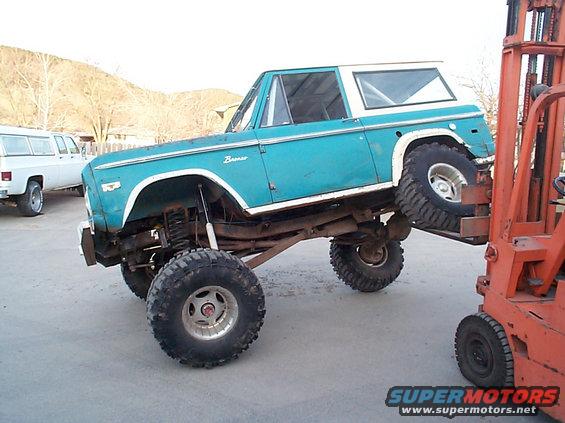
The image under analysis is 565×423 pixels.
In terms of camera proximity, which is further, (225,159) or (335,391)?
(225,159)

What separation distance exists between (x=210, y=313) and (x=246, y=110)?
2067 mm

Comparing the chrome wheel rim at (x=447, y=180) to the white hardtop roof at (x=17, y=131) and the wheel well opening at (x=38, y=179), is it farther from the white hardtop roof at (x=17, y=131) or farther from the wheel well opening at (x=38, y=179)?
the wheel well opening at (x=38, y=179)

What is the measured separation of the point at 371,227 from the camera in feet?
17.1

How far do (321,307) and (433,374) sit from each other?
1.75 meters

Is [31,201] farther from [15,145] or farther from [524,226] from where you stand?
[524,226]

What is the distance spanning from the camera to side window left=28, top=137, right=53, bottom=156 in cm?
1212

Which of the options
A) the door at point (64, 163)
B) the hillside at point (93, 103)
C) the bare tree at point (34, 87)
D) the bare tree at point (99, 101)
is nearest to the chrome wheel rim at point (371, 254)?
the door at point (64, 163)

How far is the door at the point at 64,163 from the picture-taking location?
13.3 metres

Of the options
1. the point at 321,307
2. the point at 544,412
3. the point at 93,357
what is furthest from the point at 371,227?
the point at 93,357

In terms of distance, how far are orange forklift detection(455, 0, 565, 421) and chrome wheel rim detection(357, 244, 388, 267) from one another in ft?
6.75

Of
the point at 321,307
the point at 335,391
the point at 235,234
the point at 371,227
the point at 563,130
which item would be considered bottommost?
the point at 321,307

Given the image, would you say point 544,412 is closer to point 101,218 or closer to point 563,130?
point 563,130

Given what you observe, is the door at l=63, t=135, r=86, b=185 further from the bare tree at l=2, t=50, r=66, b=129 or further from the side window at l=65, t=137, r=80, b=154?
the bare tree at l=2, t=50, r=66, b=129

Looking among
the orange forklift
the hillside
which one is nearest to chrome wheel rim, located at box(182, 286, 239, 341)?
the orange forklift
